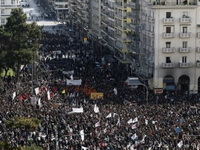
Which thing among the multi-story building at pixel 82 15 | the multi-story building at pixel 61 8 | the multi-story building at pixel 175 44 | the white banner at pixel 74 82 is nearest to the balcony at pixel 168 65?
the multi-story building at pixel 175 44

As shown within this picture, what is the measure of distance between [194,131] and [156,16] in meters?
27.9

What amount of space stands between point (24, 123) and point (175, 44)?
103ft

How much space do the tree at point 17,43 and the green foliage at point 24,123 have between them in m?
23.6

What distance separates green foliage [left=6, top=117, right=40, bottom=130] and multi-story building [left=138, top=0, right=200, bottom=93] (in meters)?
27.9

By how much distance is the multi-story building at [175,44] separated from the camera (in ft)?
256

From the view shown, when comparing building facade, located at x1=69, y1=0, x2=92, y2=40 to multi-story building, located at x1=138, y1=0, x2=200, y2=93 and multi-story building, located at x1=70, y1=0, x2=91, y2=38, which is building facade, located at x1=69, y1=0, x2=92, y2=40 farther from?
multi-story building, located at x1=138, y1=0, x2=200, y2=93

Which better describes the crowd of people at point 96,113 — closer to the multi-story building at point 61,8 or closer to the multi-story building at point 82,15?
the multi-story building at point 82,15

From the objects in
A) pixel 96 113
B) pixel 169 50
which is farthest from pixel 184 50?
pixel 96 113

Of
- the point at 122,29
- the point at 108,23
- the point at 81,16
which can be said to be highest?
the point at 122,29

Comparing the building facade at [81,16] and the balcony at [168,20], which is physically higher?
the balcony at [168,20]

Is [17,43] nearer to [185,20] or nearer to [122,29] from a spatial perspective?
[185,20]

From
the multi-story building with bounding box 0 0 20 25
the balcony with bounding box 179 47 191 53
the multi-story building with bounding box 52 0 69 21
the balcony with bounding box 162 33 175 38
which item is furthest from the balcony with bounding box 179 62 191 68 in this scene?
the multi-story building with bounding box 52 0 69 21

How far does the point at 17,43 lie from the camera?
7862 cm

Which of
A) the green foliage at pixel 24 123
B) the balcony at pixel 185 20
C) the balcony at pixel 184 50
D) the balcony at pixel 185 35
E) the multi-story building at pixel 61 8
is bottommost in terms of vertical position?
the multi-story building at pixel 61 8
